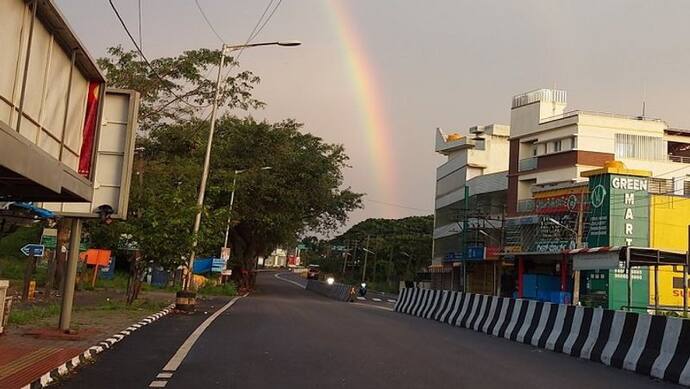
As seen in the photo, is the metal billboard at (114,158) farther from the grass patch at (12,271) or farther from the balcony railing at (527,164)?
the balcony railing at (527,164)

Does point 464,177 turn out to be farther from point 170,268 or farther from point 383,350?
point 383,350

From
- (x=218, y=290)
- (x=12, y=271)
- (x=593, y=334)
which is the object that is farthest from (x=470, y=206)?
(x=593, y=334)

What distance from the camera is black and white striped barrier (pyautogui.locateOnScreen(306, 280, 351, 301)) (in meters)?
48.2

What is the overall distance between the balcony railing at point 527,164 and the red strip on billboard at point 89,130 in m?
47.3

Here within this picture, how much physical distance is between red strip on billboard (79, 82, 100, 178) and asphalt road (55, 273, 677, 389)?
278cm

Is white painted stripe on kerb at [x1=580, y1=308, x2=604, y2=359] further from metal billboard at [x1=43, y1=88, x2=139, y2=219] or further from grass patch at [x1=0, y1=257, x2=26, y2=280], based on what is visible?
grass patch at [x1=0, y1=257, x2=26, y2=280]

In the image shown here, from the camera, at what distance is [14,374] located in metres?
8.29

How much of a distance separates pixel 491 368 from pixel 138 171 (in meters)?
24.9

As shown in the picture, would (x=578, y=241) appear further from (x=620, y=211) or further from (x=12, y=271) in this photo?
(x=12, y=271)

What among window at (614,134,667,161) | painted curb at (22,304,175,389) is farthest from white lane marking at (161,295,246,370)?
window at (614,134,667,161)

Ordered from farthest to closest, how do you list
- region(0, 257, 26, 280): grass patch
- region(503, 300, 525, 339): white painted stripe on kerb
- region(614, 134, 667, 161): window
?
region(614, 134, 667, 161): window
region(0, 257, 26, 280): grass patch
region(503, 300, 525, 339): white painted stripe on kerb

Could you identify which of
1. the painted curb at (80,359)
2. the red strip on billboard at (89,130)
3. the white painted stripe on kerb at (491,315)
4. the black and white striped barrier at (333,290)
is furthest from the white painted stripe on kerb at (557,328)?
the black and white striped barrier at (333,290)

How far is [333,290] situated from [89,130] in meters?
43.6

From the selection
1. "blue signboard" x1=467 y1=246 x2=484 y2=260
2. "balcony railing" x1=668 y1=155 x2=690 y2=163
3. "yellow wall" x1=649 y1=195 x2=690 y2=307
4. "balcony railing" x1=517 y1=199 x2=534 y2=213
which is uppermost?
"balcony railing" x1=668 y1=155 x2=690 y2=163
